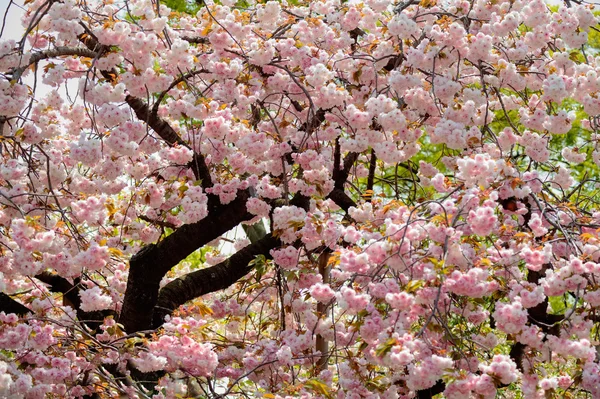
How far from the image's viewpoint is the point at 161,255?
499 centimetres

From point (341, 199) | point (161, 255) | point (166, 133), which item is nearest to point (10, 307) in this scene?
point (161, 255)

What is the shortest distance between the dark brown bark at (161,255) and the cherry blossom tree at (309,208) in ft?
0.04

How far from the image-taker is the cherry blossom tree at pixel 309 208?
10.8ft

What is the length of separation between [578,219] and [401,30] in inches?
52.5

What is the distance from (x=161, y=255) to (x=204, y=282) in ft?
1.35

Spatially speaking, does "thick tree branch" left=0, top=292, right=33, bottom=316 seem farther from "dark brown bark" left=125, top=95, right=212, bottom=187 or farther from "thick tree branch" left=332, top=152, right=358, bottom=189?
"thick tree branch" left=332, top=152, right=358, bottom=189

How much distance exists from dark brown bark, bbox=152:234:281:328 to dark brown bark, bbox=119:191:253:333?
15 centimetres

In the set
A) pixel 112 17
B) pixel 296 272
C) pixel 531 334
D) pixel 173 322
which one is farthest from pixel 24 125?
pixel 531 334

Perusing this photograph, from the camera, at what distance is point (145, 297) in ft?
16.5

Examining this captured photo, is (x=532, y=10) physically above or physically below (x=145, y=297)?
above

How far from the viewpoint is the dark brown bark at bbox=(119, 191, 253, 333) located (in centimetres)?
496

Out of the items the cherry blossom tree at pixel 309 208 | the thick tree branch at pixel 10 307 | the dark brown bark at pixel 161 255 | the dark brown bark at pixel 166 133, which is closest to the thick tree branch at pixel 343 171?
the cherry blossom tree at pixel 309 208

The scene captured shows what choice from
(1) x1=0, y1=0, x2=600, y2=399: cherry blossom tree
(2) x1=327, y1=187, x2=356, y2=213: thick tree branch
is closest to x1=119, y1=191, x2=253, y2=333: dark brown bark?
(1) x1=0, y1=0, x2=600, y2=399: cherry blossom tree

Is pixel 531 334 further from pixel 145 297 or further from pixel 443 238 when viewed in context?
pixel 145 297
